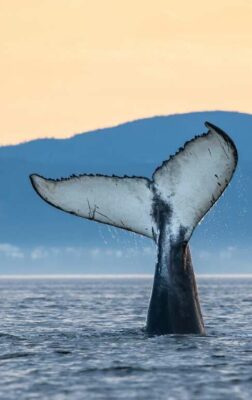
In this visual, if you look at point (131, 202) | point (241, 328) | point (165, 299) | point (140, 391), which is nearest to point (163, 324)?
point (165, 299)

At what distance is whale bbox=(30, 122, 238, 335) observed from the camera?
17203mm

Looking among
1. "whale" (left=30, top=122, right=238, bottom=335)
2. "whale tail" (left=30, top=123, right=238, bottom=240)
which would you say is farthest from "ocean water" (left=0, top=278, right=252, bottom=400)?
"whale tail" (left=30, top=123, right=238, bottom=240)

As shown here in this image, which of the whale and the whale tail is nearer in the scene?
the whale tail

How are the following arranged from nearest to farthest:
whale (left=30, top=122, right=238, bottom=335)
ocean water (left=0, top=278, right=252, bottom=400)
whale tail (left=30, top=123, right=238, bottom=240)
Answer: ocean water (left=0, top=278, right=252, bottom=400)
whale tail (left=30, top=123, right=238, bottom=240)
whale (left=30, top=122, right=238, bottom=335)

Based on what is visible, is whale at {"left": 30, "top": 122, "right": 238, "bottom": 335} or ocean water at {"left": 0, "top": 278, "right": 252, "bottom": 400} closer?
ocean water at {"left": 0, "top": 278, "right": 252, "bottom": 400}

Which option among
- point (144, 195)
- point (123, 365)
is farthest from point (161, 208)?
point (123, 365)

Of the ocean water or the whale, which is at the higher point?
the whale

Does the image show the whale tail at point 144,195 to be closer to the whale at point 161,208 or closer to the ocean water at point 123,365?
the whale at point 161,208

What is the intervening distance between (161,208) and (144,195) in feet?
1.11

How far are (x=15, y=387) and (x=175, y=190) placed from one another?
13.2ft

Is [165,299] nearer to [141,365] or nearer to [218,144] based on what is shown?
[141,365]

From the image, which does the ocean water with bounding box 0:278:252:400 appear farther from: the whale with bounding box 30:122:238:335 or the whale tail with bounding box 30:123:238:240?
the whale tail with bounding box 30:123:238:240

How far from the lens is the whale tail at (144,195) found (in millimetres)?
16875

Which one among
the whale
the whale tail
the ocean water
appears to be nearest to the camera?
the ocean water
